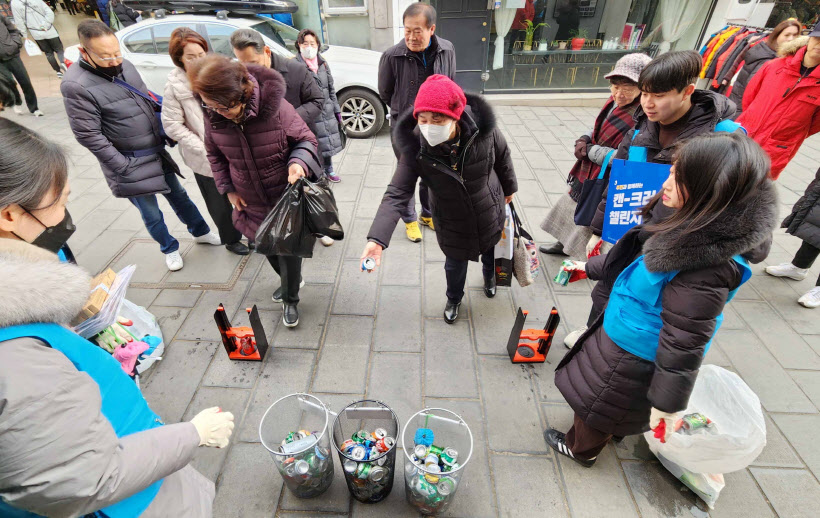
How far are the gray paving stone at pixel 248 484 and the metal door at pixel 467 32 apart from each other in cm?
758

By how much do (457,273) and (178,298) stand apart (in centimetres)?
243

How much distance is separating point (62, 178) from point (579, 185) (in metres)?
3.29

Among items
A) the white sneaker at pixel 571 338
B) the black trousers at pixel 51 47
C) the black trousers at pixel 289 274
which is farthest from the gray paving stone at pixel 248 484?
the black trousers at pixel 51 47

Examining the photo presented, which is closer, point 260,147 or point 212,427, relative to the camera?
point 212,427

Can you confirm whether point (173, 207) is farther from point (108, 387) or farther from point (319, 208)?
point (108, 387)

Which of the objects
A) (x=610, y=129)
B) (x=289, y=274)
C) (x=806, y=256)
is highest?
(x=610, y=129)

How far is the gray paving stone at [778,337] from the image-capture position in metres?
2.86

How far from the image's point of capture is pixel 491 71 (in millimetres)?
8359

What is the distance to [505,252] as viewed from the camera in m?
2.82

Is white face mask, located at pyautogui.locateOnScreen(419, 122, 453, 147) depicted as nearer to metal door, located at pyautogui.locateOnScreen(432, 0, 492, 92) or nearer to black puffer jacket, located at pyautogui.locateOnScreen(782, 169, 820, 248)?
black puffer jacket, located at pyautogui.locateOnScreen(782, 169, 820, 248)

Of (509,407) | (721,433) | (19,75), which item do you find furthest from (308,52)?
(19,75)

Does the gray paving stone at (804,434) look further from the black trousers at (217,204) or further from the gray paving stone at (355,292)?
the black trousers at (217,204)

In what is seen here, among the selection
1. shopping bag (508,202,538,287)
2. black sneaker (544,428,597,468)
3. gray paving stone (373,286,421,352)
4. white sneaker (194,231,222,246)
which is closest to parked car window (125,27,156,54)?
white sneaker (194,231,222,246)

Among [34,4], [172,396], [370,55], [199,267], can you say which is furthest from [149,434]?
[34,4]
